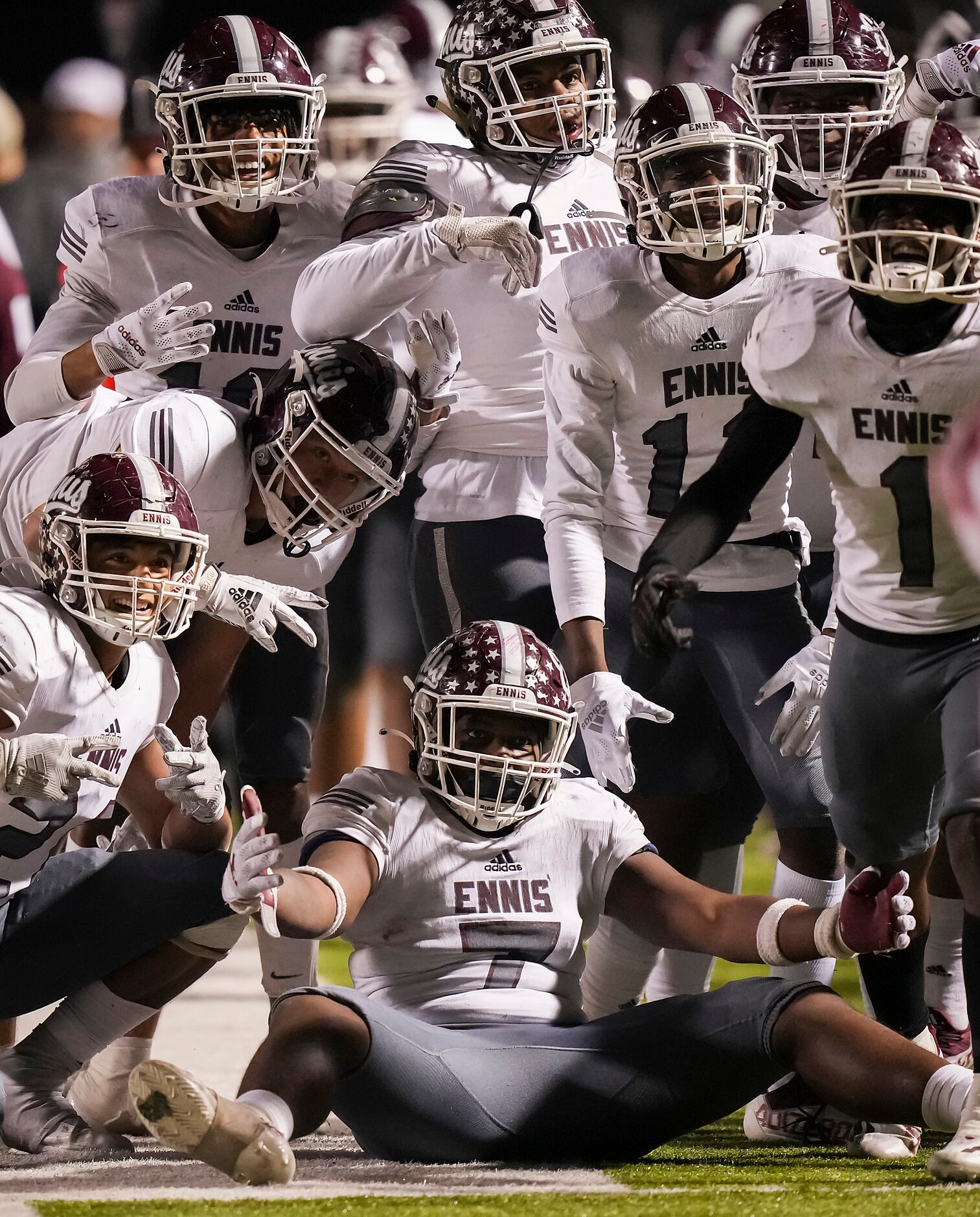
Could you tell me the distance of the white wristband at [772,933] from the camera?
8.35ft

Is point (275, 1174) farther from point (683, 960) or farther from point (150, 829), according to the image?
point (683, 960)

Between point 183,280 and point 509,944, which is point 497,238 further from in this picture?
point 509,944

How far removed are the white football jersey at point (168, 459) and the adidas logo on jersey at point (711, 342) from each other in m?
0.76

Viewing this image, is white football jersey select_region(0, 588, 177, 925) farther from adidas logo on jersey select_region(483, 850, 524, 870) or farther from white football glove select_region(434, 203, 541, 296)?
white football glove select_region(434, 203, 541, 296)

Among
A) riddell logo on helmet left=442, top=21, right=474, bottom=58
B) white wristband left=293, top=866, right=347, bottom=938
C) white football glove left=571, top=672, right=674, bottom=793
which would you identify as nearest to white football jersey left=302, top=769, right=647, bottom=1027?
white wristband left=293, top=866, right=347, bottom=938

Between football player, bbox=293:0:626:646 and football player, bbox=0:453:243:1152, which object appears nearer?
football player, bbox=0:453:243:1152

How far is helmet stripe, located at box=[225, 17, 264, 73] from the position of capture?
132 inches

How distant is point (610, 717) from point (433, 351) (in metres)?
0.72

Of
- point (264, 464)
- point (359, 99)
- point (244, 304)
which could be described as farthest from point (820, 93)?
point (359, 99)

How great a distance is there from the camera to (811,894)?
10.1 feet

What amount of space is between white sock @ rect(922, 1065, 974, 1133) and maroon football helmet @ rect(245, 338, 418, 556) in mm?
1313

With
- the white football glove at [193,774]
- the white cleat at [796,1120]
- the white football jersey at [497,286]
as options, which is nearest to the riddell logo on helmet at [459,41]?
the white football jersey at [497,286]

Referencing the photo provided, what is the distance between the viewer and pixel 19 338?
4.93 metres

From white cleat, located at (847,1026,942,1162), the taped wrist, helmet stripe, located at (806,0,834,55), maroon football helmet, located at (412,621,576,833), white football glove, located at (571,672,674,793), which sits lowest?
white cleat, located at (847,1026,942,1162)
